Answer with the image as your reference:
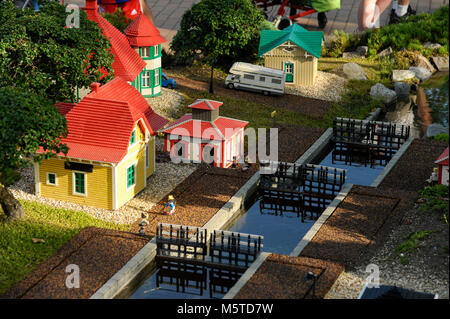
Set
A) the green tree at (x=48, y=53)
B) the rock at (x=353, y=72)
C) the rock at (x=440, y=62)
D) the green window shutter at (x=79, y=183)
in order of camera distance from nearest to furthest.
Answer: the green window shutter at (x=79, y=183) < the green tree at (x=48, y=53) < the rock at (x=353, y=72) < the rock at (x=440, y=62)

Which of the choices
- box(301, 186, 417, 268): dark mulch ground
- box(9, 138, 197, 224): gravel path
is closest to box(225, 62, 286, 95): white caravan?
box(9, 138, 197, 224): gravel path

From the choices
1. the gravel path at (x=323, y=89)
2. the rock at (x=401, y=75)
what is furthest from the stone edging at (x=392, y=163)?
the rock at (x=401, y=75)

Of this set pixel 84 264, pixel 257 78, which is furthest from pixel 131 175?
pixel 257 78

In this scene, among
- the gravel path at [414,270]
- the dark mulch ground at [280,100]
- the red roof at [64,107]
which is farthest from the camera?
the dark mulch ground at [280,100]

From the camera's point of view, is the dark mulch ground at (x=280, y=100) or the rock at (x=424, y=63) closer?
the dark mulch ground at (x=280, y=100)

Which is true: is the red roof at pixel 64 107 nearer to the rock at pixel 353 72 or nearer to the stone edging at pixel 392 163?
the stone edging at pixel 392 163

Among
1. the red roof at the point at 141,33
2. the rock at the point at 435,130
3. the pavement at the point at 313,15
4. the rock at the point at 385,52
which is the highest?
the red roof at the point at 141,33

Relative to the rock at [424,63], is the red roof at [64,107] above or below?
above

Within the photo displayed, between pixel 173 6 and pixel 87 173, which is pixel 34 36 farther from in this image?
pixel 173 6
